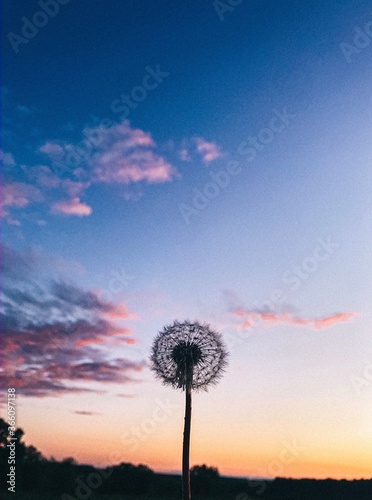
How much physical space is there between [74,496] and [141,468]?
11354 mm

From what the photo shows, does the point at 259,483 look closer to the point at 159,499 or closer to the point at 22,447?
the point at 159,499

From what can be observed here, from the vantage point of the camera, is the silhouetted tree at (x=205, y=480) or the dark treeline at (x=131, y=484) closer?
the dark treeline at (x=131, y=484)

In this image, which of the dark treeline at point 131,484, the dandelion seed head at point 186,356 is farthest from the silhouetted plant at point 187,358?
the dark treeline at point 131,484

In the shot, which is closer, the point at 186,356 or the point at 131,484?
the point at 186,356

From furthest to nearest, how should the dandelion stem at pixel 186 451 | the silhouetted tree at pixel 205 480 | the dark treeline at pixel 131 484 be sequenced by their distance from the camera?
the silhouetted tree at pixel 205 480, the dark treeline at pixel 131 484, the dandelion stem at pixel 186 451

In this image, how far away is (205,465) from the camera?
65.9m

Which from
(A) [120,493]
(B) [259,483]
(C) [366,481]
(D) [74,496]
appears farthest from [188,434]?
(B) [259,483]

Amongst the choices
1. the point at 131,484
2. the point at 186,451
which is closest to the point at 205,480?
the point at 131,484

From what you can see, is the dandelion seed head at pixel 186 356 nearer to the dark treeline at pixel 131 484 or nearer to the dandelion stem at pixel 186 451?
the dandelion stem at pixel 186 451

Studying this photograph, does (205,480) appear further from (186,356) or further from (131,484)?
(186,356)

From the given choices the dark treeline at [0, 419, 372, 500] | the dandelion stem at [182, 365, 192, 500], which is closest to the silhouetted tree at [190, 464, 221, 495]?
the dark treeline at [0, 419, 372, 500]

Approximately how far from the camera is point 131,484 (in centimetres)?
6128

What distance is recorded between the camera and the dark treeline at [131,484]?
188 ft

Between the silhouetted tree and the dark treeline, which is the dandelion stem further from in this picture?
the silhouetted tree
